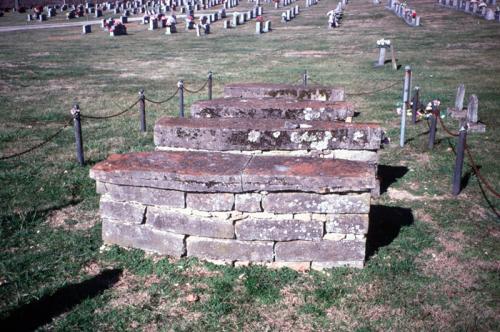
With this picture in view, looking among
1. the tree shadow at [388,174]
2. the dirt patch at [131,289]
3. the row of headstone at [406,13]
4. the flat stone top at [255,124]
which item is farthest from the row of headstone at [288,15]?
the dirt patch at [131,289]

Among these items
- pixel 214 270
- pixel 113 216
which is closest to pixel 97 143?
pixel 113 216

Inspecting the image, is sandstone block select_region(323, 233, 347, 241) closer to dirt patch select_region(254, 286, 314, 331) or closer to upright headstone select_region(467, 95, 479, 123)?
dirt patch select_region(254, 286, 314, 331)

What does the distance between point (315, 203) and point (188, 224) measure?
4.63ft

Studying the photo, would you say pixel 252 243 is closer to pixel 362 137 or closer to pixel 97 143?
pixel 362 137

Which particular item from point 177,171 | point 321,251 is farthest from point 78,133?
point 321,251

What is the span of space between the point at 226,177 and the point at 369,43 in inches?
986

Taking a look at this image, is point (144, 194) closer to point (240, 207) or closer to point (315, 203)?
point (240, 207)

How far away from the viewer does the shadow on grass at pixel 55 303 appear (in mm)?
4074

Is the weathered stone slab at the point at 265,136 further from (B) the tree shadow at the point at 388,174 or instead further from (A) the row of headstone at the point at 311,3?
(A) the row of headstone at the point at 311,3

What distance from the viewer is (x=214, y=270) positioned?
492 centimetres

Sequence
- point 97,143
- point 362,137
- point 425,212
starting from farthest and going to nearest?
1. point 97,143
2. point 425,212
3. point 362,137

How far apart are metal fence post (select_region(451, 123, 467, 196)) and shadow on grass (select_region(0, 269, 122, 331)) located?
523 centimetres

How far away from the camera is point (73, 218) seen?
640 cm

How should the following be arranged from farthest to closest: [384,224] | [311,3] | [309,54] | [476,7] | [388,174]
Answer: [311,3] → [476,7] → [309,54] → [388,174] → [384,224]
